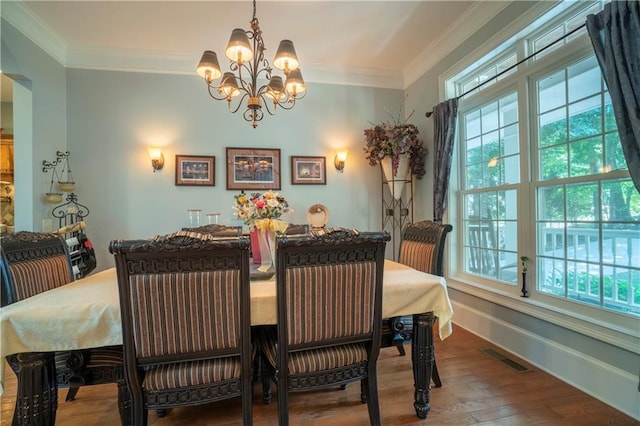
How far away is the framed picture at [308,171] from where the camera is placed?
378cm

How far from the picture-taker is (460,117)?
317cm

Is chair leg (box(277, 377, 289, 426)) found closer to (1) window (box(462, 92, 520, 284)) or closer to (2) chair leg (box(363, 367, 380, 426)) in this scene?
(2) chair leg (box(363, 367, 380, 426))

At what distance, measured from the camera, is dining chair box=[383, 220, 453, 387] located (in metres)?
1.69

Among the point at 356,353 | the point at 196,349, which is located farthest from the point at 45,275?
the point at 356,353

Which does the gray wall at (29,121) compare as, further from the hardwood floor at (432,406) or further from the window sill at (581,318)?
the window sill at (581,318)

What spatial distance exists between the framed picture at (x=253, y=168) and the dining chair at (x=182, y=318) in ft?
8.29

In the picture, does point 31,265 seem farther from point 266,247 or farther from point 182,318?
point 266,247

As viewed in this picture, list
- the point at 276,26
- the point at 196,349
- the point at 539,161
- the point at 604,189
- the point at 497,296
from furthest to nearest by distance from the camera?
the point at 276,26, the point at 497,296, the point at 539,161, the point at 604,189, the point at 196,349

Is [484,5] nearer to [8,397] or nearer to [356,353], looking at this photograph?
[356,353]

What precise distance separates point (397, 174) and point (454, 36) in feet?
→ 5.15

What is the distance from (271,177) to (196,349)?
2.68 m

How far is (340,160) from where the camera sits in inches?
150

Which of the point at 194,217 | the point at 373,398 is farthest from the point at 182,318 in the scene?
the point at 194,217

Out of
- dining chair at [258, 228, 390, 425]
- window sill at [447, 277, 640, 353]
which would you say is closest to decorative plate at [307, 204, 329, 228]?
window sill at [447, 277, 640, 353]
